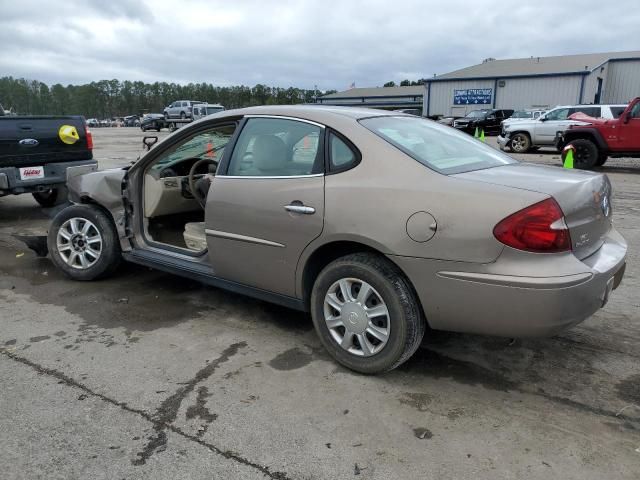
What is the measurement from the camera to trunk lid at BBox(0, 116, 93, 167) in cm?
650

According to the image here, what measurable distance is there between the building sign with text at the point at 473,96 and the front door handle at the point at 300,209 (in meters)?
40.8

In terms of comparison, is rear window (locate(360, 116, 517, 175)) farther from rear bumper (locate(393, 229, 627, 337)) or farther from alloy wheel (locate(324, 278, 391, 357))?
alloy wheel (locate(324, 278, 391, 357))

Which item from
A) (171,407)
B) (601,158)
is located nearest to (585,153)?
(601,158)

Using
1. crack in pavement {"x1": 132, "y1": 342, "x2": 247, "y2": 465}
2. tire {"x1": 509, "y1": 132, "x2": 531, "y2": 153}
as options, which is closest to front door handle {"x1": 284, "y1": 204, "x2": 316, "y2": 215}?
crack in pavement {"x1": 132, "y1": 342, "x2": 247, "y2": 465}

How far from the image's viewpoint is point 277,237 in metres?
3.35

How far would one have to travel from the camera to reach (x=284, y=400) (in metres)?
2.90

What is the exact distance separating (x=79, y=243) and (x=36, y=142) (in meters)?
2.86

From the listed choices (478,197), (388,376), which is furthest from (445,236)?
(388,376)

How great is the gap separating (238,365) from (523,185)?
2.00m

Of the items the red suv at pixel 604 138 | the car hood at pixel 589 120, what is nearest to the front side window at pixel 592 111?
the car hood at pixel 589 120

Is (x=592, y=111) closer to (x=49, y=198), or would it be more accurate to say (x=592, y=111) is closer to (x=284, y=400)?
(x=49, y=198)

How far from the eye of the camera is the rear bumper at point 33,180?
21.2 feet

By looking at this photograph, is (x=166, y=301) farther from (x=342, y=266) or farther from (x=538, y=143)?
(x=538, y=143)

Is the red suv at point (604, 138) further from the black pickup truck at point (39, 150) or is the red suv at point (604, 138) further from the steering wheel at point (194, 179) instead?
the black pickup truck at point (39, 150)
